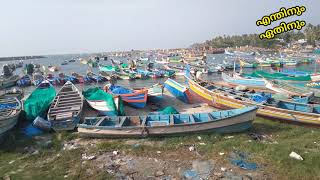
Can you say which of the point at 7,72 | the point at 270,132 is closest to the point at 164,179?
the point at 270,132

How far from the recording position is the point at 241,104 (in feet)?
57.0

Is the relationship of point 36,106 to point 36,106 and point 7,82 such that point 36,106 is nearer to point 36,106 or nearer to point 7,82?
point 36,106

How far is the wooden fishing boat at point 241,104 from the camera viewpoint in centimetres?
1468

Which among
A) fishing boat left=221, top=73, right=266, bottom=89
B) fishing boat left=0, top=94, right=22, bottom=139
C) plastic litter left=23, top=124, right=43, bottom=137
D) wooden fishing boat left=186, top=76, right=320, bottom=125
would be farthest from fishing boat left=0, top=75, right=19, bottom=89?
fishing boat left=221, top=73, right=266, bottom=89

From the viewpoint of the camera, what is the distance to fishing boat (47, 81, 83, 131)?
15.0 m

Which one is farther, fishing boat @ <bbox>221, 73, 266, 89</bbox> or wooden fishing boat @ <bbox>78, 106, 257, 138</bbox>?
fishing boat @ <bbox>221, 73, 266, 89</bbox>

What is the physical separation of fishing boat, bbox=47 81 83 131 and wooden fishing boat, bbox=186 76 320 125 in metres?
9.14

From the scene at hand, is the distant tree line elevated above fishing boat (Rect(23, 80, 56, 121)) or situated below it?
above

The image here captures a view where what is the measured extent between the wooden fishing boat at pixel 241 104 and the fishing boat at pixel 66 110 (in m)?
9.14

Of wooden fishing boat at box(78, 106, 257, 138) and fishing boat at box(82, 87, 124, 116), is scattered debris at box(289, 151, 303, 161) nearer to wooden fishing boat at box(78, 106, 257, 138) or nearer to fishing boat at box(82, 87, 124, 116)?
wooden fishing boat at box(78, 106, 257, 138)

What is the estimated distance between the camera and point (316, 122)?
14.4 metres

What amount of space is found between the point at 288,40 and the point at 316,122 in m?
141

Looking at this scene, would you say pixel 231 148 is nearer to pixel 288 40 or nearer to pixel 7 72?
pixel 7 72

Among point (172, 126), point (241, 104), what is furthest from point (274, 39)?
point (172, 126)
